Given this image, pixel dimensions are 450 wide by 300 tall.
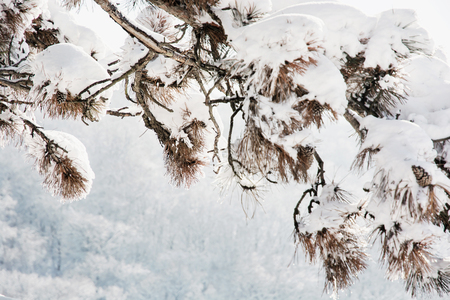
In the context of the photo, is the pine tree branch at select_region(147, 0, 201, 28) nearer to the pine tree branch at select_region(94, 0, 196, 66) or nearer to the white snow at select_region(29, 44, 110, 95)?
the pine tree branch at select_region(94, 0, 196, 66)

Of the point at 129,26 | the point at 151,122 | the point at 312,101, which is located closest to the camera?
the point at 312,101

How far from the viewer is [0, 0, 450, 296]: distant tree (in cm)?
55

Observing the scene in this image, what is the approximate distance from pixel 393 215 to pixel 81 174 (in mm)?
1189

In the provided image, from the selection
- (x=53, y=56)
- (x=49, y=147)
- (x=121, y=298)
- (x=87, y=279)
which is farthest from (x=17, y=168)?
(x=53, y=56)

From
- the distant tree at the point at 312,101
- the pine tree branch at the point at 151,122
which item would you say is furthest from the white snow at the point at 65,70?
the pine tree branch at the point at 151,122

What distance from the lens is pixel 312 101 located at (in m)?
0.59

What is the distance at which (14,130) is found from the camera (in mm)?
1410

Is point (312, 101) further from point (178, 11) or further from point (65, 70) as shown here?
point (65, 70)

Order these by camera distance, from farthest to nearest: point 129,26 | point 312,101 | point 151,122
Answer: point 151,122, point 129,26, point 312,101

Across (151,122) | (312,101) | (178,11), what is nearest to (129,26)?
(178,11)

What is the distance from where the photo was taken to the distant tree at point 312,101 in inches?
21.8

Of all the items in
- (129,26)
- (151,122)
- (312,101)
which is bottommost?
(151,122)

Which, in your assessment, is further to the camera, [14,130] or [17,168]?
[17,168]

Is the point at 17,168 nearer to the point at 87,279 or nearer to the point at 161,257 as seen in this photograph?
the point at 87,279
